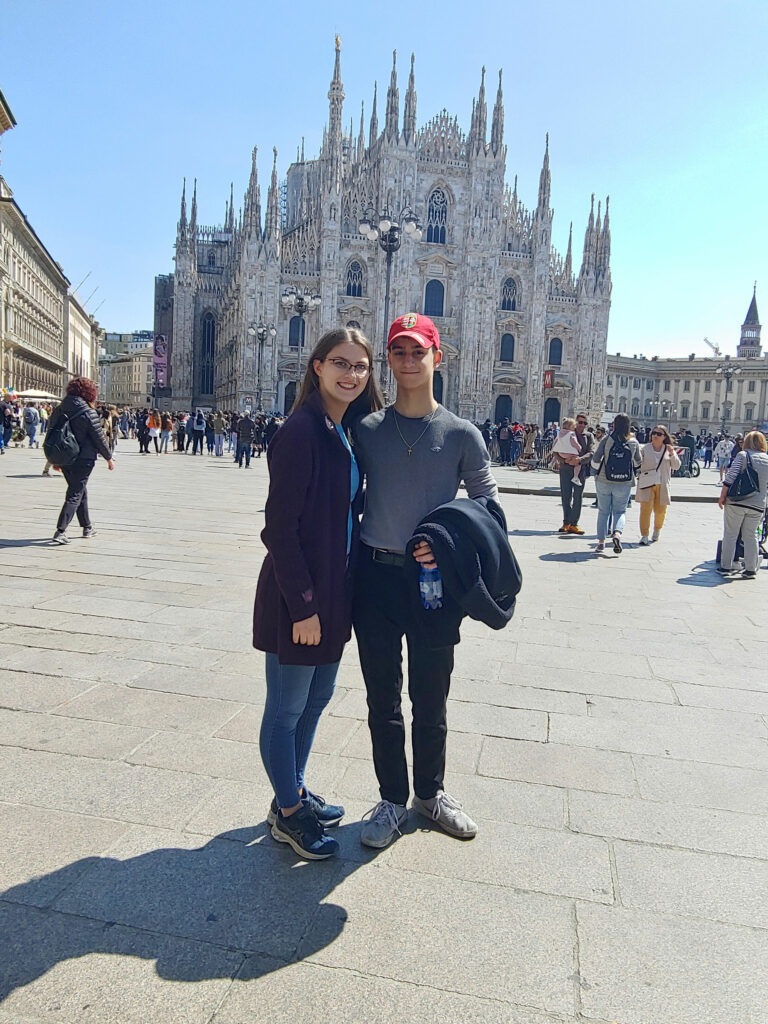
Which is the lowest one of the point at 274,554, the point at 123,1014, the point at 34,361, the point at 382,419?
the point at 123,1014

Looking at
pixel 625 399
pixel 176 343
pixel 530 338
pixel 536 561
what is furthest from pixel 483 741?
pixel 625 399

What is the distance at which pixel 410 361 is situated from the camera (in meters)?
2.39

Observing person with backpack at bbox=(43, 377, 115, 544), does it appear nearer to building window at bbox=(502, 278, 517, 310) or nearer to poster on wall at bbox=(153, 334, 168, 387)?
building window at bbox=(502, 278, 517, 310)

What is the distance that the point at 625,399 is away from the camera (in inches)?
3083

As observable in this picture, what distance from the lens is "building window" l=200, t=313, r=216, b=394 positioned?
Answer: 57.6 meters

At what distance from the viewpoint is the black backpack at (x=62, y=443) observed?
690 centimetres

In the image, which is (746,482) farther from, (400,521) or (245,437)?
(245,437)

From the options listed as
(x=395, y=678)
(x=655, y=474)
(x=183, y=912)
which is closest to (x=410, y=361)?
(x=395, y=678)

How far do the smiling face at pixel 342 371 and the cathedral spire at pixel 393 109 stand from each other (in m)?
45.1

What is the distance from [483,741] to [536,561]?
4712mm

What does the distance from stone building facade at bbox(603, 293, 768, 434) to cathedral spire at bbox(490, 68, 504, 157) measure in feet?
113

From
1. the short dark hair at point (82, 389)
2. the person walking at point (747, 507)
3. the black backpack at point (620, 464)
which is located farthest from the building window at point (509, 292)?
the short dark hair at point (82, 389)

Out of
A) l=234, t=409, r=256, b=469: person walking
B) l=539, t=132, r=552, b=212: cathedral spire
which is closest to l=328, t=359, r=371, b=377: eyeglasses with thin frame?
l=234, t=409, r=256, b=469: person walking

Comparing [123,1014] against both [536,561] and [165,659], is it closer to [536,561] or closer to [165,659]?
[165,659]
